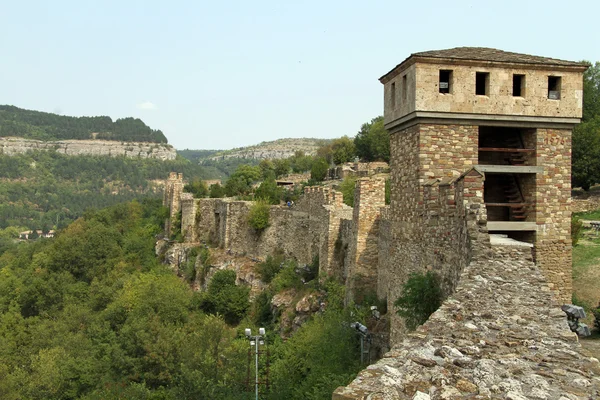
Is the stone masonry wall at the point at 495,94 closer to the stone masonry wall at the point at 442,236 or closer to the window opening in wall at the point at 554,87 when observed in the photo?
the window opening in wall at the point at 554,87

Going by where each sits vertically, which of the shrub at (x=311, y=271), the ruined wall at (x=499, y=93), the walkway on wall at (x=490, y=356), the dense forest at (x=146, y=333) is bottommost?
the dense forest at (x=146, y=333)

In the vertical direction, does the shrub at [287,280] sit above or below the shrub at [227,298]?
above

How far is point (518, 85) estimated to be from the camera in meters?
11.1

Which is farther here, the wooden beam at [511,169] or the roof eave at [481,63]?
the wooden beam at [511,169]

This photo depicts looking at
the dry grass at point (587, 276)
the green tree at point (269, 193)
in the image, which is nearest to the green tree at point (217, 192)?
the green tree at point (269, 193)

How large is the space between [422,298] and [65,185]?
184731mm

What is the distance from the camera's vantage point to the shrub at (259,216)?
27516 millimetres

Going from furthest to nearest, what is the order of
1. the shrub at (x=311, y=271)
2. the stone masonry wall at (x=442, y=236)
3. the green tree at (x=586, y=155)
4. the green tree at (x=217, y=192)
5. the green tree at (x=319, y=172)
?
1. the green tree at (x=319, y=172)
2. the green tree at (x=217, y=192)
3. the green tree at (x=586, y=155)
4. the shrub at (x=311, y=271)
5. the stone masonry wall at (x=442, y=236)

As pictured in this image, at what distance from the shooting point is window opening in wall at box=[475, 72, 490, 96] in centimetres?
1084

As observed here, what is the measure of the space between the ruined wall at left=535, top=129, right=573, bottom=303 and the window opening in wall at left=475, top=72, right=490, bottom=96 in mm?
1325

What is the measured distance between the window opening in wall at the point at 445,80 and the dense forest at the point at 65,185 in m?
139

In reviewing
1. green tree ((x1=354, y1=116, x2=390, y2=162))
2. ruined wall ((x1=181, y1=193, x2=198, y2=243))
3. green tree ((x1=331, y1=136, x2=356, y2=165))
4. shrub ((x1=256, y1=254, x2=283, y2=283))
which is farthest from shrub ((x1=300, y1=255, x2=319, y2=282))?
green tree ((x1=331, y1=136, x2=356, y2=165))

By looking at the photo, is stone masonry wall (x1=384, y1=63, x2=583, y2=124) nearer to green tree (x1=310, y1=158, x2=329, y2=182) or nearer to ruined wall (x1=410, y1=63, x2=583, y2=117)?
ruined wall (x1=410, y1=63, x2=583, y2=117)

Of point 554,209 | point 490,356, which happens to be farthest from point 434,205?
point 490,356
